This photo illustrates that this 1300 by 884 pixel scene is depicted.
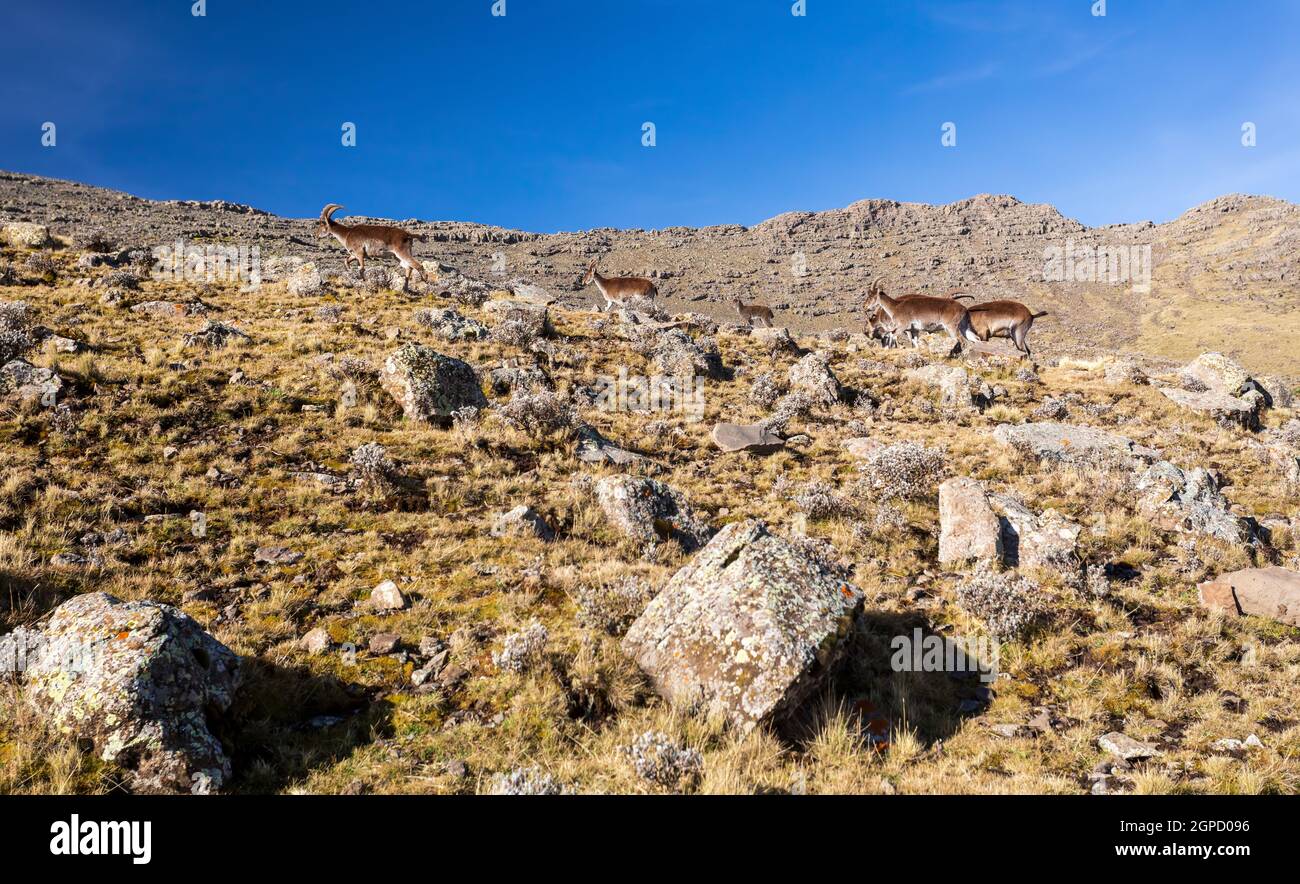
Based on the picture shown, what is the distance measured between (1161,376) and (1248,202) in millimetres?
133540

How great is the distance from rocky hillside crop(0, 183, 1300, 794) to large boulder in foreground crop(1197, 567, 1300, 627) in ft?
0.13

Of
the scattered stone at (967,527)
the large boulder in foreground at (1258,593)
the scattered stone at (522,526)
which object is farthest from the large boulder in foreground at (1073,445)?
the scattered stone at (522,526)

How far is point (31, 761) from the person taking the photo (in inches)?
159

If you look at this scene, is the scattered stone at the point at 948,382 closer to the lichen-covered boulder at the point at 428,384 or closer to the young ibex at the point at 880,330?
→ the young ibex at the point at 880,330

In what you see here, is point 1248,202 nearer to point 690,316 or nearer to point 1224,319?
point 1224,319

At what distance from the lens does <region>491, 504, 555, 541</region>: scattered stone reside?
8.98m

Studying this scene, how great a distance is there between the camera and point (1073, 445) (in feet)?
44.5

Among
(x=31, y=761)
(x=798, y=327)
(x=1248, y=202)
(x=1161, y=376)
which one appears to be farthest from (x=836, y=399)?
(x=1248, y=202)

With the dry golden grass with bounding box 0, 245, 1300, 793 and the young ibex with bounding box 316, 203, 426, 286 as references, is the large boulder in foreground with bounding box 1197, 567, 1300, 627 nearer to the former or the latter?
the dry golden grass with bounding box 0, 245, 1300, 793

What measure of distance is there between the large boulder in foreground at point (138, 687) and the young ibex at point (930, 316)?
2356cm

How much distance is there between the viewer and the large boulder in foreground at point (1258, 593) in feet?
25.0

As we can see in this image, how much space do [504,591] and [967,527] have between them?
22.7 ft

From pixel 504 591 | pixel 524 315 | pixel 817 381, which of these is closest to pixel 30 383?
pixel 504 591

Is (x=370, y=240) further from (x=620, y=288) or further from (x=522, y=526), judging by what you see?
(x=522, y=526)
